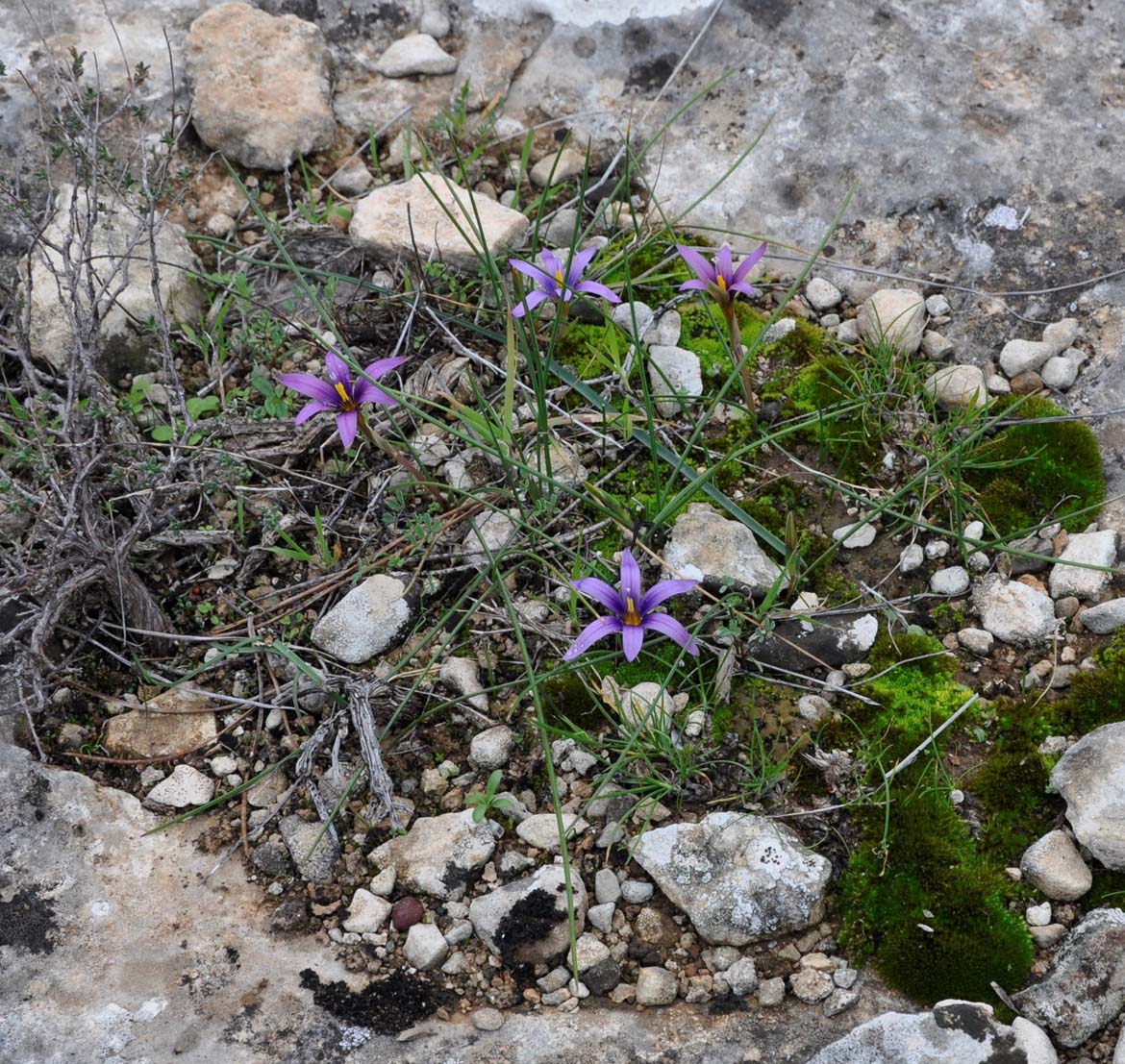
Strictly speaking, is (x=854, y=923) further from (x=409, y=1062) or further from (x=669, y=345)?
(x=669, y=345)

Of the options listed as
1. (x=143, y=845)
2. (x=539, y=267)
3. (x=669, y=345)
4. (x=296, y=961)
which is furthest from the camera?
(x=669, y=345)

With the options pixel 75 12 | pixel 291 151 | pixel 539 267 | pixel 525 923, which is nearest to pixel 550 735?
pixel 525 923

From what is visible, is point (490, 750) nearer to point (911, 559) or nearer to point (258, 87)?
point (911, 559)

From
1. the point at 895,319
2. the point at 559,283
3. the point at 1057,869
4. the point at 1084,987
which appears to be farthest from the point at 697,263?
the point at 1084,987

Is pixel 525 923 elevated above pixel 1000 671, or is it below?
below

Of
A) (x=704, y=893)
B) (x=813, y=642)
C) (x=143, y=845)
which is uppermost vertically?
(x=813, y=642)

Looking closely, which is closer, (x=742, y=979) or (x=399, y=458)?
(x=742, y=979)

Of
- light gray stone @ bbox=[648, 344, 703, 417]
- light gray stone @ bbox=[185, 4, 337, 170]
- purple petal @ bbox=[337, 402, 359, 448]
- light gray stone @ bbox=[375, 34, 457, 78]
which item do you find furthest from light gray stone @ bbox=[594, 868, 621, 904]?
light gray stone @ bbox=[375, 34, 457, 78]

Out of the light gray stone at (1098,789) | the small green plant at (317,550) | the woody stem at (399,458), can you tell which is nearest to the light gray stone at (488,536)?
the woody stem at (399,458)

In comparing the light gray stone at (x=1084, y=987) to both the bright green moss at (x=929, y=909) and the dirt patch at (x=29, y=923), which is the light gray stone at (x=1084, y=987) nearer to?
the bright green moss at (x=929, y=909)
